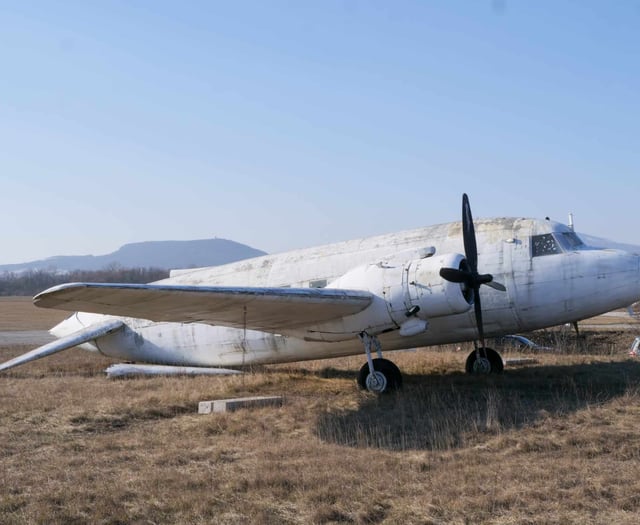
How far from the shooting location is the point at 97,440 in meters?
10.0

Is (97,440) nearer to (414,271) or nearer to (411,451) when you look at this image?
(411,451)

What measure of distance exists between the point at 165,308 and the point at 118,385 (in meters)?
4.97

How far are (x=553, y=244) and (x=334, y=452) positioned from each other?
751cm

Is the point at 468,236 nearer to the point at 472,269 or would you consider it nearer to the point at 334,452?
the point at 472,269

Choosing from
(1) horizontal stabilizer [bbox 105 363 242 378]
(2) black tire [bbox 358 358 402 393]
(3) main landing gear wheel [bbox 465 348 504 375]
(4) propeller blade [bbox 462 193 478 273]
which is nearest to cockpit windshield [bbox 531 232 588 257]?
(4) propeller blade [bbox 462 193 478 273]

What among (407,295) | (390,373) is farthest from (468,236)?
(390,373)

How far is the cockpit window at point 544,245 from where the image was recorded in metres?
13.8

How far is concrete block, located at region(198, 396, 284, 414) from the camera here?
1200cm

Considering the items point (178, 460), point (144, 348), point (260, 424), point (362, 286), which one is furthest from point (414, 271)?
point (144, 348)

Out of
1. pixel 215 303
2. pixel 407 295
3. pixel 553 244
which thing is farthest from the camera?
pixel 553 244

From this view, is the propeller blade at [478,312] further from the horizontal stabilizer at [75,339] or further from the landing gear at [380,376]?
the horizontal stabilizer at [75,339]

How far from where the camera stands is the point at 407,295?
1252 cm

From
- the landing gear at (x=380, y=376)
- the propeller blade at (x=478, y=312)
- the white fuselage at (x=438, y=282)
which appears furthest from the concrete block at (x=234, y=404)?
the propeller blade at (x=478, y=312)

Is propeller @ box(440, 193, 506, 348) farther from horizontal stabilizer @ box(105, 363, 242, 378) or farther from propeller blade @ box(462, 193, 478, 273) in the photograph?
horizontal stabilizer @ box(105, 363, 242, 378)
